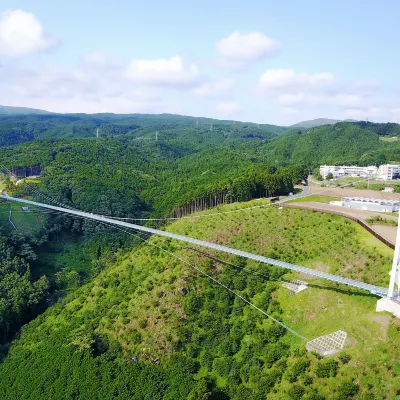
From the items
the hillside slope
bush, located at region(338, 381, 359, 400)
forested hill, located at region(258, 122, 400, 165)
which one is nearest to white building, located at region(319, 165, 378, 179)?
forested hill, located at region(258, 122, 400, 165)

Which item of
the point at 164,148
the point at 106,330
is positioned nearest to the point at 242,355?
the point at 106,330

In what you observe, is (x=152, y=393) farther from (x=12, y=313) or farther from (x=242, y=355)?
(x=12, y=313)

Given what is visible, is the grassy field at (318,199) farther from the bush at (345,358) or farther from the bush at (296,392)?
the bush at (296,392)

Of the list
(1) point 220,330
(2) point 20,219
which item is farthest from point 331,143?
(1) point 220,330

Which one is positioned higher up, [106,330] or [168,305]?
[168,305]

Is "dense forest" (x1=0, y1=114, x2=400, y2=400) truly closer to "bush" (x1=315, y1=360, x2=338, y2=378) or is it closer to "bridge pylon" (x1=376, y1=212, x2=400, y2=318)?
"bush" (x1=315, y1=360, x2=338, y2=378)
